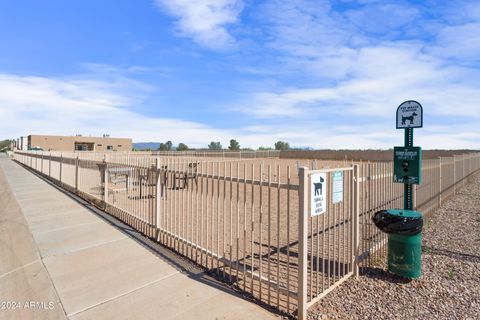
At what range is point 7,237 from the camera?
20.5 feet

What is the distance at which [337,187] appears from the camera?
404 centimetres

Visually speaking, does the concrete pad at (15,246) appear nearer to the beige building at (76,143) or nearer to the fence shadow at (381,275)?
the fence shadow at (381,275)

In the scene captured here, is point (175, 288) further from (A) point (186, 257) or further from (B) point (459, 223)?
(B) point (459, 223)

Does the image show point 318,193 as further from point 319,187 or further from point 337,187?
point 337,187

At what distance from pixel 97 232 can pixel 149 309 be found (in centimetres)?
358

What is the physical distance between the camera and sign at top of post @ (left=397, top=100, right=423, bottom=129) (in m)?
5.06

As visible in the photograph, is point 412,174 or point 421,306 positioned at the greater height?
point 412,174

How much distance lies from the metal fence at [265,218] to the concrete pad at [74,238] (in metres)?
0.63

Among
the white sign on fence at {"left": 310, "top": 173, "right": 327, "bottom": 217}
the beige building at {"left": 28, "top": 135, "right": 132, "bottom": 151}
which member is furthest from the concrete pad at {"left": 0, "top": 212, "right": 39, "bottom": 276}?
the beige building at {"left": 28, "top": 135, "right": 132, "bottom": 151}

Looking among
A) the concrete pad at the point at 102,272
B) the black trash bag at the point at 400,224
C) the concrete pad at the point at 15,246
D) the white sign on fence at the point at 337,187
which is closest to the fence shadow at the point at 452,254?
the black trash bag at the point at 400,224

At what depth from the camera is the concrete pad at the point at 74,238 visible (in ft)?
17.9

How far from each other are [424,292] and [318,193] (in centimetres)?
208

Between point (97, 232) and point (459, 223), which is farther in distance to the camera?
point (459, 223)

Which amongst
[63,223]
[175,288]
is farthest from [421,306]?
[63,223]
